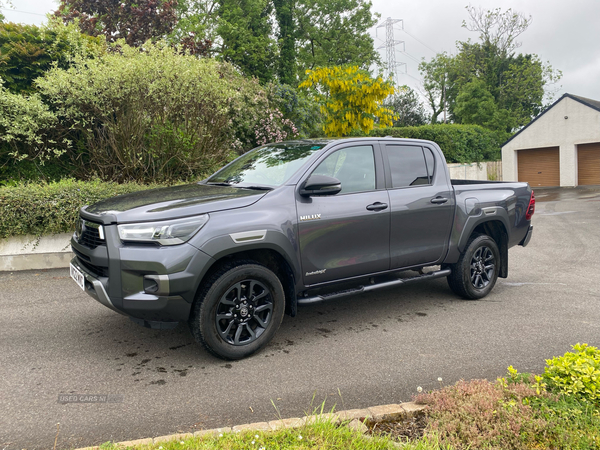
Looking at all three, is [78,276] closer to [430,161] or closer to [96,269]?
[96,269]

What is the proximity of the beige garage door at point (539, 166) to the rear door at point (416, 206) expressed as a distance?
28.9 metres

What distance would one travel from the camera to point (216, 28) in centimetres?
3189

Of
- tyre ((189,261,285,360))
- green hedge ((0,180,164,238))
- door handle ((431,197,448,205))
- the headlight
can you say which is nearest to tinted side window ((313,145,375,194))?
door handle ((431,197,448,205))

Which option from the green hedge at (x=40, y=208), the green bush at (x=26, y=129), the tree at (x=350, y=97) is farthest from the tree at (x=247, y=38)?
the green hedge at (x=40, y=208)

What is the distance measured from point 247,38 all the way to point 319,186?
1189 inches

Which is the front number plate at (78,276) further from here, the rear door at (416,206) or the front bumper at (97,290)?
the rear door at (416,206)

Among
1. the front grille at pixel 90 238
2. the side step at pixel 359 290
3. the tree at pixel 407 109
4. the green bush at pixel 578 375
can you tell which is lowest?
the green bush at pixel 578 375

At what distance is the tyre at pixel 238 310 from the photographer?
391 cm

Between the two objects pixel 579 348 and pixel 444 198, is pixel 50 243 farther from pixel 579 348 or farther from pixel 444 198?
pixel 579 348

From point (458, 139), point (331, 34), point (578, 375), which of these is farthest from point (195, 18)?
point (578, 375)

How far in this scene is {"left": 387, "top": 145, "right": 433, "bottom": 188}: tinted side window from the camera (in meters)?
5.34

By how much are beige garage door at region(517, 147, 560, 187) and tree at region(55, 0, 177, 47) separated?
23638 mm

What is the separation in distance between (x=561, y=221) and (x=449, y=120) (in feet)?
146

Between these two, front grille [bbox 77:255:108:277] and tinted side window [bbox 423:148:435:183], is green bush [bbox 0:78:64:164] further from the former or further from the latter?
tinted side window [bbox 423:148:435:183]
